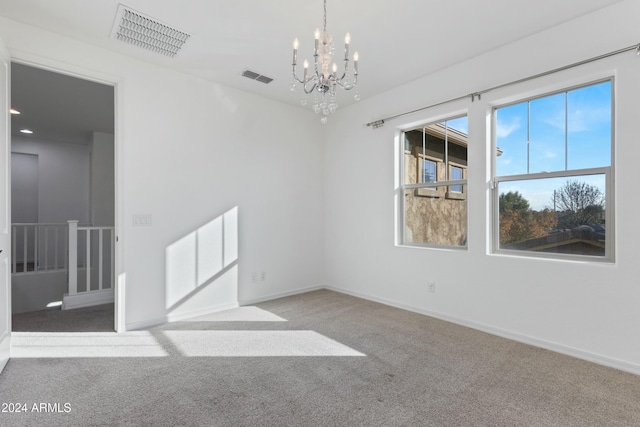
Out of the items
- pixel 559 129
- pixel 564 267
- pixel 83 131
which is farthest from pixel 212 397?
pixel 83 131

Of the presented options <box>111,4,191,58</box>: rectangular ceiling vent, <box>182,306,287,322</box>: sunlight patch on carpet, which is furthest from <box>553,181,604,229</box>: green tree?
<box>111,4,191,58</box>: rectangular ceiling vent

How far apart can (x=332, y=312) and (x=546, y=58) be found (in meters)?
3.32

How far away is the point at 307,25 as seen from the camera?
2693 millimetres

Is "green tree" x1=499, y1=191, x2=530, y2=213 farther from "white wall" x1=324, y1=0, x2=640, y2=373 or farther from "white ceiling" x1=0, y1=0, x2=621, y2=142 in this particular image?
"white ceiling" x1=0, y1=0, x2=621, y2=142

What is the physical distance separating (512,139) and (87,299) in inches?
215

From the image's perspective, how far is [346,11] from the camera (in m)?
2.51

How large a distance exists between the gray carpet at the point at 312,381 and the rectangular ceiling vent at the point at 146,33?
9.13 ft

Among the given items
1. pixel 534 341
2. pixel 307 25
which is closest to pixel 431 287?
pixel 534 341

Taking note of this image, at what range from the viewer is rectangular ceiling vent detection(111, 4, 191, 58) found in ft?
8.46

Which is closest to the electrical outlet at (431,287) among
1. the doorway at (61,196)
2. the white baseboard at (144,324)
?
the white baseboard at (144,324)

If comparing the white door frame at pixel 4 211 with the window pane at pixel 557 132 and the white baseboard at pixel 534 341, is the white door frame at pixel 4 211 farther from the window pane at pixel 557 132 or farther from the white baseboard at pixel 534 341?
the window pane at pixel 557 132

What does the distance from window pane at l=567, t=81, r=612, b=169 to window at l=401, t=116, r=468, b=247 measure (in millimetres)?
945

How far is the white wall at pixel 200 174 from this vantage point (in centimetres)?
318

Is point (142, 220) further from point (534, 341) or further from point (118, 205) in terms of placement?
point (534, 341)
